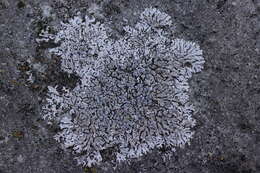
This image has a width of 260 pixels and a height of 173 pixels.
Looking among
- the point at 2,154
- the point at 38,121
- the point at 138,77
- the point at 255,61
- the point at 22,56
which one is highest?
the point at 255,61

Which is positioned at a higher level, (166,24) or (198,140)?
(166,24)

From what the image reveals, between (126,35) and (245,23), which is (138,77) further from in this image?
(245,23)

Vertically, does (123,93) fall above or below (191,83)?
below

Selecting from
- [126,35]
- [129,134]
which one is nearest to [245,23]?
[126,35]
